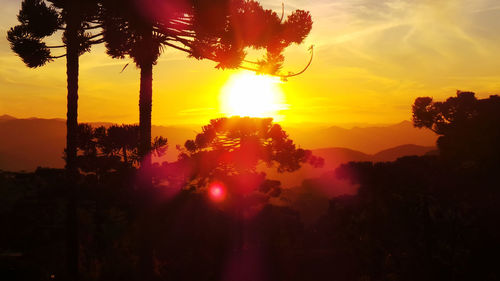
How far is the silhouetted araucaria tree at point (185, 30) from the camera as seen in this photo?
13.6m

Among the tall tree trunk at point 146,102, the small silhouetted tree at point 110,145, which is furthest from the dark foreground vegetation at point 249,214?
the tall tree trunk at point 146,102

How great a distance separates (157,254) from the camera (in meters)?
20.5

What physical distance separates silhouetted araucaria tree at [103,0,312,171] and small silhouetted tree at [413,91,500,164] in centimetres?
2487

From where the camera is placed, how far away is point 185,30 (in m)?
14.6

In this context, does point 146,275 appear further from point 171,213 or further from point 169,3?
point 171,213

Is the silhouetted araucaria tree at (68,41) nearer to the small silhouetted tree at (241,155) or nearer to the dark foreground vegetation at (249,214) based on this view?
the dark foreground vegetation at (249,214)

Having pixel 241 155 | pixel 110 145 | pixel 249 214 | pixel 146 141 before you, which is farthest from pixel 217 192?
pixel 146 141

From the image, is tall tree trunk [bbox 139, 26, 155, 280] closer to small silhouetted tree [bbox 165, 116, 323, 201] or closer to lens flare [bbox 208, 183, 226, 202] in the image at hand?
small silhouetted tree [bbox 165, 116, 323, 201]

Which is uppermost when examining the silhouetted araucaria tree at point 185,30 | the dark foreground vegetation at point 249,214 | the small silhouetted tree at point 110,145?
the silhouetted araucaria tree at point 185,30

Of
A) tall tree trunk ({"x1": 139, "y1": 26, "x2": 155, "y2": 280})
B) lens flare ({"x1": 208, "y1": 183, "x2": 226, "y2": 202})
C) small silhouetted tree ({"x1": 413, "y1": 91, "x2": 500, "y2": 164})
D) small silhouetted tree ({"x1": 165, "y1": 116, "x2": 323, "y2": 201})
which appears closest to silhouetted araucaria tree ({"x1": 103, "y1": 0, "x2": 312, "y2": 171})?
tall tree trunk ({"x1": 139, "y1": 26, "x2": 155, "y2": 280})

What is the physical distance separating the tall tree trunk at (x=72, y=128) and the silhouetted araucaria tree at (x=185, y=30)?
123 cm

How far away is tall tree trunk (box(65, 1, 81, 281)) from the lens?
39.1 ft

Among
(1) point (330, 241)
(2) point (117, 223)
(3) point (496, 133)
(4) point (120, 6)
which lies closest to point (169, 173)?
(2) point (117, 223)

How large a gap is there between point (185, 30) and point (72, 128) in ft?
16.1
